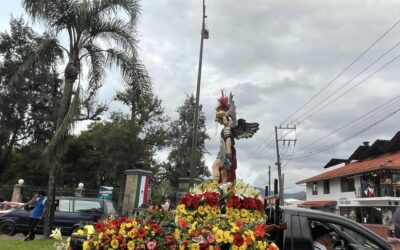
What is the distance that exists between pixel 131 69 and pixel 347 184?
32.6 metres

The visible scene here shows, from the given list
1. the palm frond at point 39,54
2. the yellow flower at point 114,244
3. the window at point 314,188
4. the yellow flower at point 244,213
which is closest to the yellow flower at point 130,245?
the yellow flower at point 114,244

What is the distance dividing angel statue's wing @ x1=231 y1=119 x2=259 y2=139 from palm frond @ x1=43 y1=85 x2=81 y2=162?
5.22 meters

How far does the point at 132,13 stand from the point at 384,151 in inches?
1392

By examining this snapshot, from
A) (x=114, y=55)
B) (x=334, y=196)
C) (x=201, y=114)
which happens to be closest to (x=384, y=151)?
(x=334, y=196)

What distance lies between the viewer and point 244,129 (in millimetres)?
9367

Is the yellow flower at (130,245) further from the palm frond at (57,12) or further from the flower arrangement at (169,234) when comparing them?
the palm frond at (57,12)

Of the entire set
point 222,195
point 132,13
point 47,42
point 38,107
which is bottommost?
point 222,195

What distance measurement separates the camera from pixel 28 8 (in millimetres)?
12555

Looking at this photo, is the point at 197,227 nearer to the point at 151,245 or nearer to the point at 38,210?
the point at 151,245

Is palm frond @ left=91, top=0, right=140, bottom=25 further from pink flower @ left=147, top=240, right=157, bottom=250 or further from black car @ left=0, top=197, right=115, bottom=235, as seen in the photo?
pink flower @ left=147, top=240, right=157, bottom=250

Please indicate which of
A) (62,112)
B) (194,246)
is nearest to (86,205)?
(62,112)

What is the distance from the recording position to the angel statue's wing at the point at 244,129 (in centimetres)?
927

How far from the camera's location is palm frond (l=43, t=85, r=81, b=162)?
1200cm

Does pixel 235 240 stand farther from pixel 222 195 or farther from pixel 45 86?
pixel 45 86
